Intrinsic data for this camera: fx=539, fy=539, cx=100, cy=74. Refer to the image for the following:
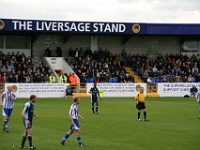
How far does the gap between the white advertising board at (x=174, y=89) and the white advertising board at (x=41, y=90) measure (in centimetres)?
926

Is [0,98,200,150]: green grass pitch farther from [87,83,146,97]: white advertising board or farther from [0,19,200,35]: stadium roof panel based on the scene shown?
[0,19,200,35]: stadium roof panel

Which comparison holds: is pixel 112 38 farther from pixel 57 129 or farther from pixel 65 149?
pixel 65 149

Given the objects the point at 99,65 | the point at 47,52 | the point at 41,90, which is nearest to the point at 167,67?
the point at 99,65

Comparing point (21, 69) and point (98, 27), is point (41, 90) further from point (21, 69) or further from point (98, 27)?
point (98, 27)

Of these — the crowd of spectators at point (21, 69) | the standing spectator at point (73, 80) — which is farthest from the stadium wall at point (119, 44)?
the standing spectator at point (73, 80)

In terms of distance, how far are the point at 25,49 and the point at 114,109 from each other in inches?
924

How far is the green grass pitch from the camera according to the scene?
1862cm

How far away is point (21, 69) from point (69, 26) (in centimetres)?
813

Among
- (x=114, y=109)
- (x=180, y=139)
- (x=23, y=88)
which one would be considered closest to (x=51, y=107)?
(x=114, y=109)

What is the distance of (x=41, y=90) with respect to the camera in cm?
4584

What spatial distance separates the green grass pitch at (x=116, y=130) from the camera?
18.6 m

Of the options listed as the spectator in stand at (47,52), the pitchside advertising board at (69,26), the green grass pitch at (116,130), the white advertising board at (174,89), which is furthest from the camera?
the spectator in stand at (47,52)

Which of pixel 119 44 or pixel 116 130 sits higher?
pixel 119 44

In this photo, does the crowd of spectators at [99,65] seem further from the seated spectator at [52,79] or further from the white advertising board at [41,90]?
the white advertising board at [41,90]
